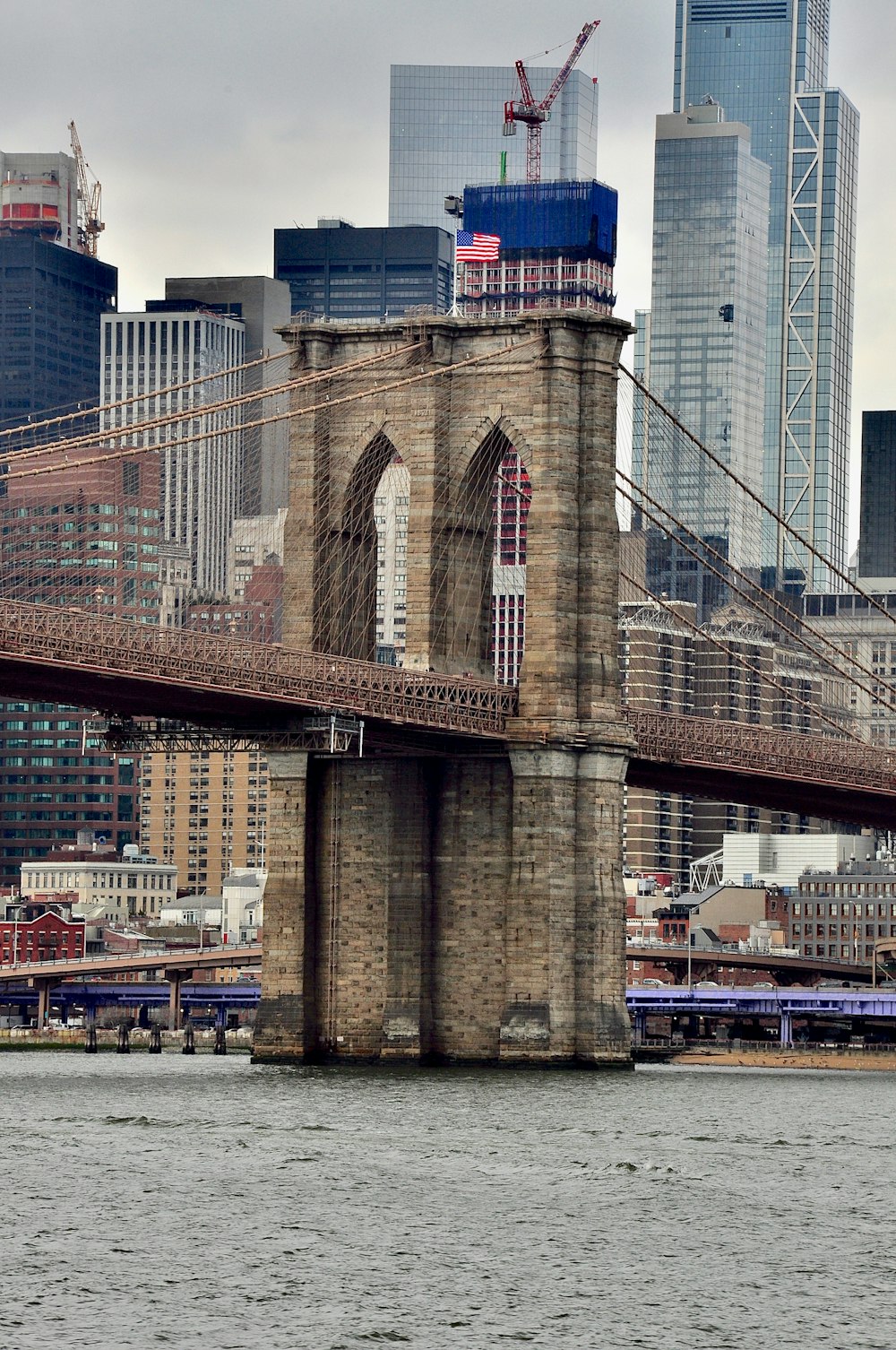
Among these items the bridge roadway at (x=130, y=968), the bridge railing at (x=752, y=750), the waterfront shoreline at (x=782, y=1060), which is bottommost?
the waterfront shoreline at (x=782, y=1060)

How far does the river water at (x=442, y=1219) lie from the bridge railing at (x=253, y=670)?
10348 millimetres

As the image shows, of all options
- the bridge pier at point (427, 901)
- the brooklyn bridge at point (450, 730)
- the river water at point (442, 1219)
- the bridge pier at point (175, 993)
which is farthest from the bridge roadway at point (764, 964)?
the river water at point (442, 1219)

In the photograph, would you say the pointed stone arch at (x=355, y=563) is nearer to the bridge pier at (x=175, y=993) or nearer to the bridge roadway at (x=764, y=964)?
the bridge pier at (x=175, y=993)

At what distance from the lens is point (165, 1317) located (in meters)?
49.7

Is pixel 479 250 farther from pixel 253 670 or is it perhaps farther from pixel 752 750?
pixel 253 670

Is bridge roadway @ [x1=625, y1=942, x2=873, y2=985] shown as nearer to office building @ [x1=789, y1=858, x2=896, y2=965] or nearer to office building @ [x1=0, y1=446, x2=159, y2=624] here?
office building @ [x1=789, y1=858, x2=896, y2=965]

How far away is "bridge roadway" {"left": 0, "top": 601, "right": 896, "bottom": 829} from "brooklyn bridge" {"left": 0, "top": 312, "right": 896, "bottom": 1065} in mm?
227

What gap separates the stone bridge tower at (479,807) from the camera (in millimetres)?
94688

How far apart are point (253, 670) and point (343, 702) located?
11.9 feet

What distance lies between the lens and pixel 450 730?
92125mm

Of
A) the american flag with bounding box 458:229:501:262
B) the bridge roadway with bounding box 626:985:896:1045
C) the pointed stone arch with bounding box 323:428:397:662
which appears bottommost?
the bridge roadway with bounding box 626:985:896:1045

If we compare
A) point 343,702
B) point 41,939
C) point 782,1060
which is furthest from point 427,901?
point 41,939

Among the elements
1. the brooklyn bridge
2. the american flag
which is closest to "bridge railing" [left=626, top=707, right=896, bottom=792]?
the brooklyn bridge

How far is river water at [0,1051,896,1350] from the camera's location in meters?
50.1
